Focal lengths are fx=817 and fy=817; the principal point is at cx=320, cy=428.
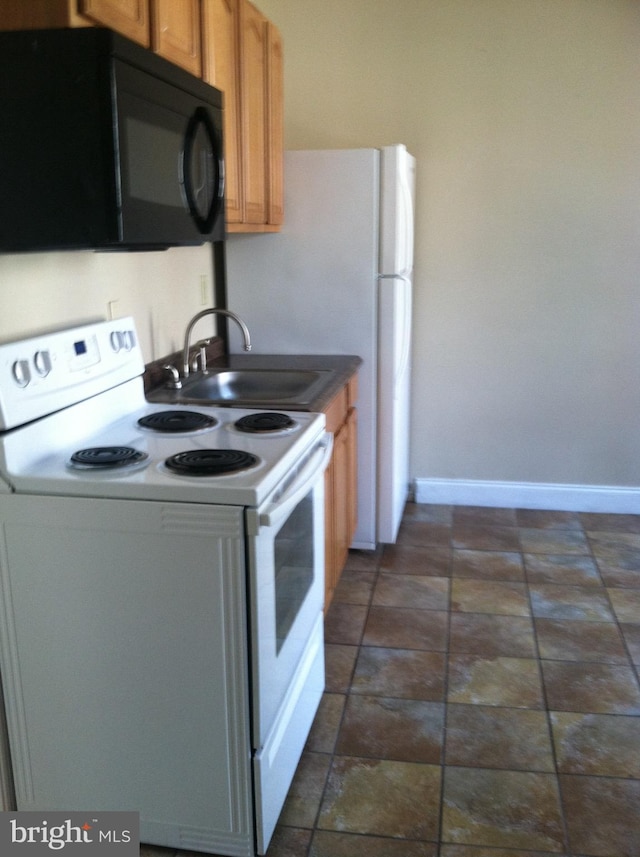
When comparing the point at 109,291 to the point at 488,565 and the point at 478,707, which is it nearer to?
the point at 478,707

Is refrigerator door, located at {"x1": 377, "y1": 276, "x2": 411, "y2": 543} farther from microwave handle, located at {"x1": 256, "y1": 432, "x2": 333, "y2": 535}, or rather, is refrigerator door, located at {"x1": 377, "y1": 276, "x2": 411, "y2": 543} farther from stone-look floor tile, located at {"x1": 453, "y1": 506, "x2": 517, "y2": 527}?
microwave handle, located at {"x1": 256, "y1": 432, "x2": 333, "y2": 535}

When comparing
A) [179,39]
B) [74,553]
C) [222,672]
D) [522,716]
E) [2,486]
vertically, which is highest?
[179,39]

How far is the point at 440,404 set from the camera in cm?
408

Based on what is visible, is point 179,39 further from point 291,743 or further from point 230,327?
point 291,743

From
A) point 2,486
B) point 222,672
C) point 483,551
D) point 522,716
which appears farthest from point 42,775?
point 483,551

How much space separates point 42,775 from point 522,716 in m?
1.33

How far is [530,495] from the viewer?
4.10m

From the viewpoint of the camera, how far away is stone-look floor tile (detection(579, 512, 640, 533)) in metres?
3.84

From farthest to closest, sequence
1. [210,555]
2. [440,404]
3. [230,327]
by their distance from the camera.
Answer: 1. [440,404]
2. [230,327]
3. [210,555]

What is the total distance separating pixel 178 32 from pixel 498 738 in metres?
Answer: 2.10

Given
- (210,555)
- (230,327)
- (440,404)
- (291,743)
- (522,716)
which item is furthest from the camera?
(440,404)

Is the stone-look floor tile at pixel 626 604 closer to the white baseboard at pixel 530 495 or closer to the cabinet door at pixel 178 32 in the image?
the white baseboard at pixel 530 495

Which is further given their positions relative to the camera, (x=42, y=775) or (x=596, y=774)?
(x=596, y=774)

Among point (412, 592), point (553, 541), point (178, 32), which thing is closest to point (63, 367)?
point (178, 32)
